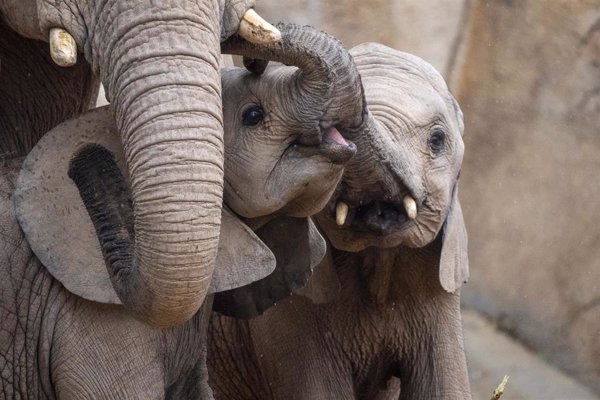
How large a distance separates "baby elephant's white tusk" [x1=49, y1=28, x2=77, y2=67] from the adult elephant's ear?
13.7 inches

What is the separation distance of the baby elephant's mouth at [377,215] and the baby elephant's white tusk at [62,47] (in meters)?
1.11

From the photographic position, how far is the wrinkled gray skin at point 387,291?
5.49 m

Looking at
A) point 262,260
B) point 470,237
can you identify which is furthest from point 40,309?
point 470,237

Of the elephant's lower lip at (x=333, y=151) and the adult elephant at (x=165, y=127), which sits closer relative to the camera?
the adult elephant at (x=165, y=127)

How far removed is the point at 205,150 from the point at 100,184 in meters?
0.66

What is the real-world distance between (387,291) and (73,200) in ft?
4.77

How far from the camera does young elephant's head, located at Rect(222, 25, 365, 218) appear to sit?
188 inches

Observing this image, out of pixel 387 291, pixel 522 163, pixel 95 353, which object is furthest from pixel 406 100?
pixel 522 163

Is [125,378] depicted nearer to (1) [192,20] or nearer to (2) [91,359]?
(2) [91,359]

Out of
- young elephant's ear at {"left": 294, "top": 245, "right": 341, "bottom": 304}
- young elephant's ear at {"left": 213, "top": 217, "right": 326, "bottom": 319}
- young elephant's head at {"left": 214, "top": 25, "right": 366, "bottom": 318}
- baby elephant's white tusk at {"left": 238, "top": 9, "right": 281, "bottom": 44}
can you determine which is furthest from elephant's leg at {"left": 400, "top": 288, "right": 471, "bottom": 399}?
baby elephant's white tusk at {"left": 238, "top": 9, "right": 281, "bottom": 44}

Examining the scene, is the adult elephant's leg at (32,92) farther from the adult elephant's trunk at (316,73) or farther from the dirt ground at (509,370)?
the dirt ground at (509,370)

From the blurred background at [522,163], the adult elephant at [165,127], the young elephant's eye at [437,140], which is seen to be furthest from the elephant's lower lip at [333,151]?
the blurred background at [522,163]

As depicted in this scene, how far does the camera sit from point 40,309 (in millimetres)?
4887

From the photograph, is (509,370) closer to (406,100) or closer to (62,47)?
(406,100)
